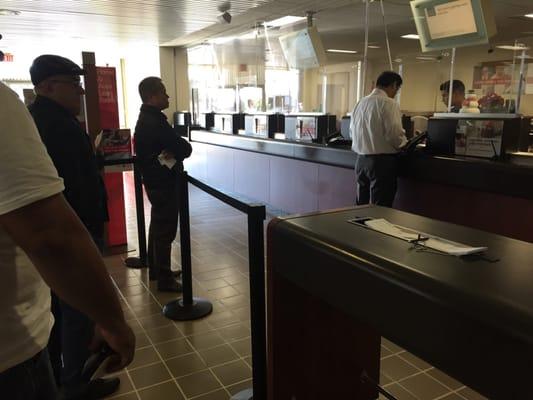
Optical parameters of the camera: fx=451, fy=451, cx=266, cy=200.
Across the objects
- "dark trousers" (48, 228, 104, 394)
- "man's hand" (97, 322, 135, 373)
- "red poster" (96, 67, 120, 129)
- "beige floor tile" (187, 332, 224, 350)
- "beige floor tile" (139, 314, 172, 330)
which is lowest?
"beige floor tile" (187, 332, 224, 350)

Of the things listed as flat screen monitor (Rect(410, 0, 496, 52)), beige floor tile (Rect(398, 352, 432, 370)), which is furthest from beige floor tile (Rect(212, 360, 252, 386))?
flat screen monitor (Rect(410, 0, 496, 52))

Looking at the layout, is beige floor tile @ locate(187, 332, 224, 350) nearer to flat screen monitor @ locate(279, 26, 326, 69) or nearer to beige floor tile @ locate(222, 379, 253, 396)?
beige floor tile @ locate(222, 379, 253, 396)

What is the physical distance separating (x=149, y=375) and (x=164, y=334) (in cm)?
43

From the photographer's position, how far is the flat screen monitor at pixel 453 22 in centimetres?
354

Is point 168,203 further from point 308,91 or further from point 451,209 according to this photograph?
point 308,91

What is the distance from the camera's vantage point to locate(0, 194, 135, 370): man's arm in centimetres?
82

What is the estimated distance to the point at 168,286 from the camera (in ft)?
11.4

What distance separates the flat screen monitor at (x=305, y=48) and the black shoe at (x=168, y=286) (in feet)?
11.7

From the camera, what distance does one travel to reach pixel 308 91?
11.9m

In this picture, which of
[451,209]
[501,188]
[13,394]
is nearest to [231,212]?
[451,209]

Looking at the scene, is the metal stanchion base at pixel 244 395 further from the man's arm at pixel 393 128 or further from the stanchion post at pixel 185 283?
the man's arm at pixel 393 128

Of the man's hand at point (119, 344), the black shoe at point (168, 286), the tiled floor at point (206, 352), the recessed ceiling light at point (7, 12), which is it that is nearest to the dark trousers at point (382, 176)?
the tiled floor at point (206, 352)

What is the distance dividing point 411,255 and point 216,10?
5120 millimetres

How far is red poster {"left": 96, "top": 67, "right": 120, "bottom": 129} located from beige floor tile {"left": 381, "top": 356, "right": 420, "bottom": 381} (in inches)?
129
